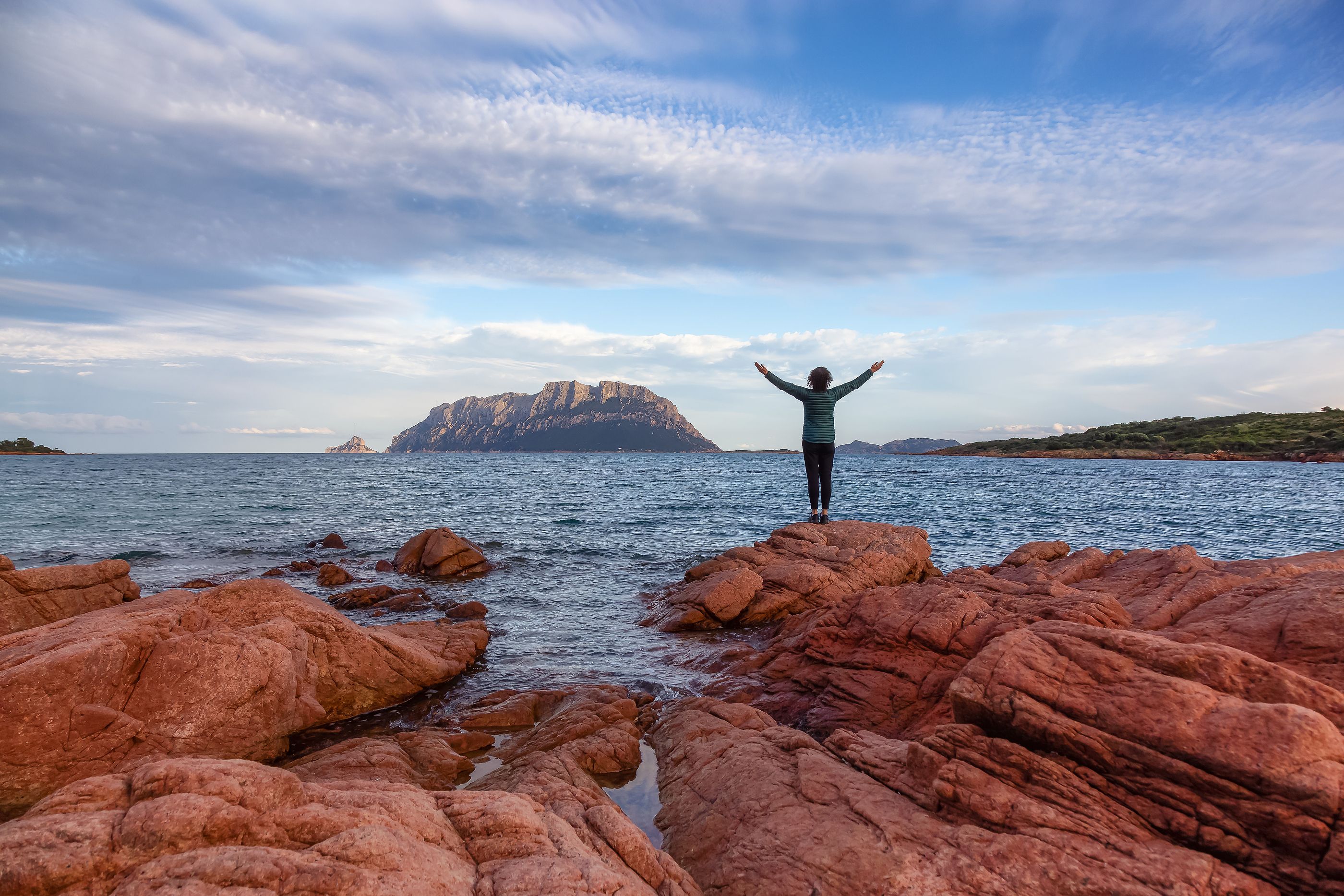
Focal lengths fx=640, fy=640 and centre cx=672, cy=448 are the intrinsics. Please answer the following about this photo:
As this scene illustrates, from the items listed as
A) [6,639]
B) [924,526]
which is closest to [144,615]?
[6,639]

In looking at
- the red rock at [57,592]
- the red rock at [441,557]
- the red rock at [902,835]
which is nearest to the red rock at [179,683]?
the red rock at [57,592]

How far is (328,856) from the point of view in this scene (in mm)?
3586

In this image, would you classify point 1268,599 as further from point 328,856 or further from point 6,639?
point 6,639

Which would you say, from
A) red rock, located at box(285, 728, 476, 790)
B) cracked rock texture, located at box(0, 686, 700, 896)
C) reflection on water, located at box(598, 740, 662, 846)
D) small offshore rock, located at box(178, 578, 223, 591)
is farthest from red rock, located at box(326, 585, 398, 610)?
cracked rock texture, located at box(0, 686, 700, 896)

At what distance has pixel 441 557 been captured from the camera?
2067cm

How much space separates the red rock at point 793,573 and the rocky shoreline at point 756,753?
2.51 metres

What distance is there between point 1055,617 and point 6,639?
12.8 metres

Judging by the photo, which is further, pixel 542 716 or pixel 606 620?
pixel 606 620

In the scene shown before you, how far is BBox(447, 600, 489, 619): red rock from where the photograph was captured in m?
15.1

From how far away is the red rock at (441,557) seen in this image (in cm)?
2066

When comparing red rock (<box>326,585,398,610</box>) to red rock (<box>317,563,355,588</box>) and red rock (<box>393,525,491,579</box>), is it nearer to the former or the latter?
red rock (<box>317,563,355,588</box>)

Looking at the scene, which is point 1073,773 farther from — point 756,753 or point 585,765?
point 585,765

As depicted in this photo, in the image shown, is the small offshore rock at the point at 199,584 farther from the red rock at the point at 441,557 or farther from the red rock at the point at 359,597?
the red rock at the point at 441,557

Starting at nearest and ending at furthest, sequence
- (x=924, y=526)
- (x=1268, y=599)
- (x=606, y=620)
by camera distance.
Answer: (x=1268, y=599)
(x=606, y=620)
(x=924, y=526)
